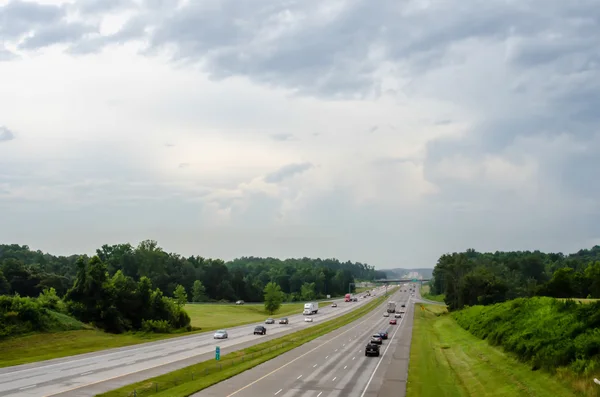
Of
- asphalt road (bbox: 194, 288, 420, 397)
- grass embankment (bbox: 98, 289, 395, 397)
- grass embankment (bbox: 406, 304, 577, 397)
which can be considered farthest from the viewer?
asphalt road (bbox: 194, 288, 420, 397)

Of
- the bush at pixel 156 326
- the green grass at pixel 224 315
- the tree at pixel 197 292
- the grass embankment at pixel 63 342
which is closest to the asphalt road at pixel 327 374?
the grass embankment at pixel 63 342

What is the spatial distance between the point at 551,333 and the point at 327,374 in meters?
19.8

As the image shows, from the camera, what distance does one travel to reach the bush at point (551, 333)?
38500mm

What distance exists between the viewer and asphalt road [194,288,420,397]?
40062 mm

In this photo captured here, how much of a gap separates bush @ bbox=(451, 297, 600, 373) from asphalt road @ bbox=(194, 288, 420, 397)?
10951mm

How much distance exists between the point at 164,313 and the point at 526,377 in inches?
2642

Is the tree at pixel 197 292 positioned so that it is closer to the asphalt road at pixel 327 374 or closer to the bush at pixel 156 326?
the bush at pixel 156 326

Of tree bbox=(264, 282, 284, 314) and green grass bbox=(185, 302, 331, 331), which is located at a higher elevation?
tree bbox=(264, 282, 284, 314)

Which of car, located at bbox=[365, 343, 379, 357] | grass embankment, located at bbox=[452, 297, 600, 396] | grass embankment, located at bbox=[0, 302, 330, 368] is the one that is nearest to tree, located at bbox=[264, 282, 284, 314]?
grass embankment, located at bbox=[0, 302, 330, 368]

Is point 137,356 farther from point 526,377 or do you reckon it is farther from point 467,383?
point 526,377

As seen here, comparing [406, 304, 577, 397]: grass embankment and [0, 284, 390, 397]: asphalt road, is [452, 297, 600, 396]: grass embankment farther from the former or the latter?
[0, 284, 390, 397]: asphalt road

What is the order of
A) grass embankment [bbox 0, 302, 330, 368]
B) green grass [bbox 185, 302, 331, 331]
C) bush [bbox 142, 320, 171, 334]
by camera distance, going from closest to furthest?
grass embankment [bbox 0, 302, 330, 368] < bush [bbox 142, 320, 171, 334] < green grass [bbox 185, 302, 331, 331]

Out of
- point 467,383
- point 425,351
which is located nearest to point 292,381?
point 467,383

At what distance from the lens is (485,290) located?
13075 centimetres
